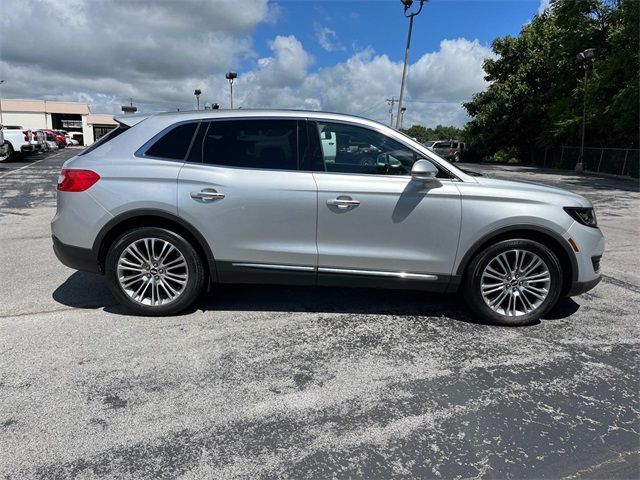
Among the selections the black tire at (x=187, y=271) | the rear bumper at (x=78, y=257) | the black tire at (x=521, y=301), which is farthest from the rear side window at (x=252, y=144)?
the black tire at (x=521, y=301)

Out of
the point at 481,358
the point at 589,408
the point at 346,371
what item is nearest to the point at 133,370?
the point at 346,371

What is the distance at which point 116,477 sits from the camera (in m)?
2.36

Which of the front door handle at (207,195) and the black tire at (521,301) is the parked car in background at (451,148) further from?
the front door handle at (207,195)

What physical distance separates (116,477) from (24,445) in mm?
621

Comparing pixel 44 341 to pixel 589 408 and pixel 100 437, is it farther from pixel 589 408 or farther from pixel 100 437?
pixel 589 408

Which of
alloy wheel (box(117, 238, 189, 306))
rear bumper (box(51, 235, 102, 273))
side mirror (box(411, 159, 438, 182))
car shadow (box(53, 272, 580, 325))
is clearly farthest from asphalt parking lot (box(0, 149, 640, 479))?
side mirror (box(411, 159, 438, 182))

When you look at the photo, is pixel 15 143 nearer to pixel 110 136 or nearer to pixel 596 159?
pixel 110 136

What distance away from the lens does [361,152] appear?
4.21 m

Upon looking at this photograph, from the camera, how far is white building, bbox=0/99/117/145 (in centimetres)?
7319

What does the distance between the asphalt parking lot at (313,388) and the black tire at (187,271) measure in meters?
0.13

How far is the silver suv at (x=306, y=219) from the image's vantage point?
13.3 ft

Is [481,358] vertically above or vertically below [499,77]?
below

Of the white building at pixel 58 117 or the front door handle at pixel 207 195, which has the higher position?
the white building at pixel 58 117

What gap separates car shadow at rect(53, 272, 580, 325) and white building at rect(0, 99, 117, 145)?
2973 inches
